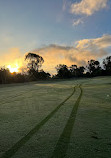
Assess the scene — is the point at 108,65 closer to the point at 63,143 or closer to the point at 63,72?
the point at 63,72

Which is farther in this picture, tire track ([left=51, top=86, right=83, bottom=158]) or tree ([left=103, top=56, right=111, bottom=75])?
tree ([left=103, top=56, right=111, bottom=75])

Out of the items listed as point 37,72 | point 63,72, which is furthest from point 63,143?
point 63,72

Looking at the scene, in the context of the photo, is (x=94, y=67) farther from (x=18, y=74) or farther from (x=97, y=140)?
(x=97, y=140)

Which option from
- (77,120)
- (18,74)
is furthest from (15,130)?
(18,74)

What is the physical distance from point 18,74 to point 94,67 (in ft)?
201

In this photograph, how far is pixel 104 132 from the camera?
9.25 feet

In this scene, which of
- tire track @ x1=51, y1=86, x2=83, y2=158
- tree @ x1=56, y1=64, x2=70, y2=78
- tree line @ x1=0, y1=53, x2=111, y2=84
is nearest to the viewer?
tire track @ x1=51, y1=86, x2=83, y2=158

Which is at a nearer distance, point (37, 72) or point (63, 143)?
point (63, 143)

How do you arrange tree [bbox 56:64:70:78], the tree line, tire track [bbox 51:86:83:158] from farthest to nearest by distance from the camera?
tree [bbox 56:64:70:78], the tree line, tire track [bbox 51:86:83:158]

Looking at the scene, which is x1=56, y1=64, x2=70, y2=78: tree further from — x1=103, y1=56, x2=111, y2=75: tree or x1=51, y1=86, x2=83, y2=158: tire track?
x1=51, y1=86, x2=83, y2=158: tire track

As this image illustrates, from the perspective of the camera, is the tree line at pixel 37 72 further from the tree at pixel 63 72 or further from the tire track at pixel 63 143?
the tire track at pixel 63 143

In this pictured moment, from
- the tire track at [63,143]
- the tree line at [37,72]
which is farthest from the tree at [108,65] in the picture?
the tire track at [63,143]

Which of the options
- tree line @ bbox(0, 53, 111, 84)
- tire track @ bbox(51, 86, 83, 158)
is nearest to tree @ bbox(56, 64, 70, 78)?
tree line @ bbox(0, 53, 111, 84)

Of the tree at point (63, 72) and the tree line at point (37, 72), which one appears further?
the tree at point (63, 72)
